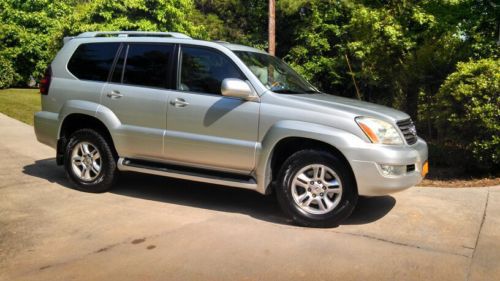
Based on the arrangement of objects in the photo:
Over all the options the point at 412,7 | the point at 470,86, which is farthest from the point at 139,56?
the point at 412,7

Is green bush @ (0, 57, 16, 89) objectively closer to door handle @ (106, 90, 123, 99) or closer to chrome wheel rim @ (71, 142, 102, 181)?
chrome wheel rim @ (71, 142, 102, 181)

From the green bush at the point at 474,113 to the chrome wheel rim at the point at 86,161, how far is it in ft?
15.6

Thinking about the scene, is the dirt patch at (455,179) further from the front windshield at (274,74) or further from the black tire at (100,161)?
the black tire at (100,161)

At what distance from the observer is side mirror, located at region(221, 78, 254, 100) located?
214 inches

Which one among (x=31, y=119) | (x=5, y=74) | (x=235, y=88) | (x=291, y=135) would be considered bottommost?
(x=31, y=119)

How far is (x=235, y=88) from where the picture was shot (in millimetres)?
5457

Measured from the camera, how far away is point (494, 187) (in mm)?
7129

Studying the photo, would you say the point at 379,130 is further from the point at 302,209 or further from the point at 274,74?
the point at 274,74

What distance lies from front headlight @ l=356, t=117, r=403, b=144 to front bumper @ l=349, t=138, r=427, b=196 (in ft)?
0.27

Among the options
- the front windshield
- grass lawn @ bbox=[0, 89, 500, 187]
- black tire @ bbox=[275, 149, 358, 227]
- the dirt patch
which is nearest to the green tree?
grass lawn @ bbox=[0, 89, 500, 187]

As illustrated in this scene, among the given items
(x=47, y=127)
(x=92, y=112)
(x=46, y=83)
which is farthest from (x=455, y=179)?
(x=46, y=83)

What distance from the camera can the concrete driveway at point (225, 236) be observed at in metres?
4.30

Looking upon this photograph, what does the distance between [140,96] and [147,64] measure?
0.43 m

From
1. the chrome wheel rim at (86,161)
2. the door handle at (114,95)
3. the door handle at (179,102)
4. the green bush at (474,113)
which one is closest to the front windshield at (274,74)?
the door handle at (179,102)
